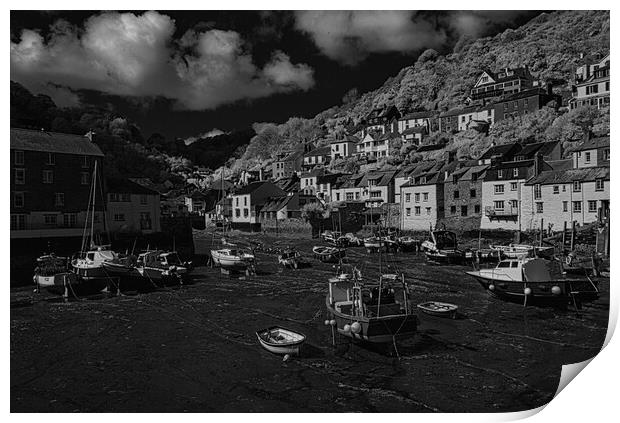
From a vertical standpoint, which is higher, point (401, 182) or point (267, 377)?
point (401, 182)

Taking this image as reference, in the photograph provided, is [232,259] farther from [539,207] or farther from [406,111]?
[406,111]

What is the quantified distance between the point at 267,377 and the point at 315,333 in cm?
226

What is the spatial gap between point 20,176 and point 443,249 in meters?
15.5

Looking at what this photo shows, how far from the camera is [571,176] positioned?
56.6 ft

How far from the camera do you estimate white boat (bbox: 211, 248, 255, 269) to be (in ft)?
56.0

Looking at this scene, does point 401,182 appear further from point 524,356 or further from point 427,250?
point 524,356

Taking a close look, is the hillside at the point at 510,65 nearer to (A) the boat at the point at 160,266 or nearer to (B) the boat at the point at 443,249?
(B) the boat at the point at 443,249

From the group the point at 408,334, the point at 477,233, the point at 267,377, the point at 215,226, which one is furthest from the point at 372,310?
the point at 215,226

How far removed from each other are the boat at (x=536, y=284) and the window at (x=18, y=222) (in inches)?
427

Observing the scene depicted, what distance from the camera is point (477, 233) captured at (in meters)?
22.7

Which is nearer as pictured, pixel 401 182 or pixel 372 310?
pixel 372 310

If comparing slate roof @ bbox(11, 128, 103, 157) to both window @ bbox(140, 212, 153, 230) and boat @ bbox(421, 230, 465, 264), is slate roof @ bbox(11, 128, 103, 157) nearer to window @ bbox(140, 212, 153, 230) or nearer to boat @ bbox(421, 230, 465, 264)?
window @ bbox(140, 212, 153, 230)

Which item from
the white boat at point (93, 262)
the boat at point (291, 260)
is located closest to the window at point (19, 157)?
the white boat at point (93, 262)

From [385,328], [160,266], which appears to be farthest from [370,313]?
[160,266]
